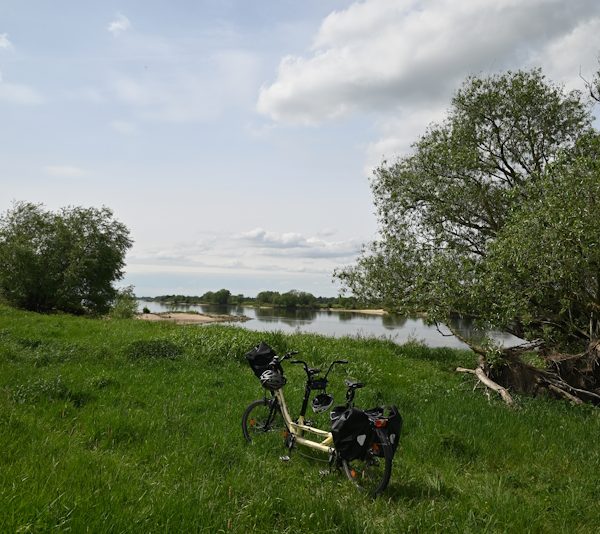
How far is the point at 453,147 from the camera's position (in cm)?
1678

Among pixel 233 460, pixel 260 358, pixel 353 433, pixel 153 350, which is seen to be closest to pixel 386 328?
pixel 153 350

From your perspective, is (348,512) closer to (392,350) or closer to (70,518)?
(70,518)

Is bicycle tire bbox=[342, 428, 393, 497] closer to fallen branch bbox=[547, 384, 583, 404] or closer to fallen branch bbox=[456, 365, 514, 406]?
fallen branch bbox=[456, 365, 514, 406]

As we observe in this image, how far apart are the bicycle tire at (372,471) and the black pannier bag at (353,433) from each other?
0.43 ft

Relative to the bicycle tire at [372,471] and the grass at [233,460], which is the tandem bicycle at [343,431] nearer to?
the bicycle tire at [372,471]

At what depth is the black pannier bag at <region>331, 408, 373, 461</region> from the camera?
5617mm

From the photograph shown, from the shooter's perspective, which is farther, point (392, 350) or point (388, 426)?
point (392, 350)

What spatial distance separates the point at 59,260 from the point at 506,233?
35.2 m

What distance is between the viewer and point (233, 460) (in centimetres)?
→ 618

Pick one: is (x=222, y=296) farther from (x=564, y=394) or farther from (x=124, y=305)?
(x=564, y=394)

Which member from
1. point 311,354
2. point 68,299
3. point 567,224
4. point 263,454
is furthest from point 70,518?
point 68,299

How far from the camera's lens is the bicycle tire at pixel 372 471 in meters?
5.40

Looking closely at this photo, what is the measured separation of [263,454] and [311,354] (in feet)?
26.6

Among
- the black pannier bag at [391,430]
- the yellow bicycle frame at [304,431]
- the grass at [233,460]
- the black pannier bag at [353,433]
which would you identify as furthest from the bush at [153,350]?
the black pannier bag at [391,430]
